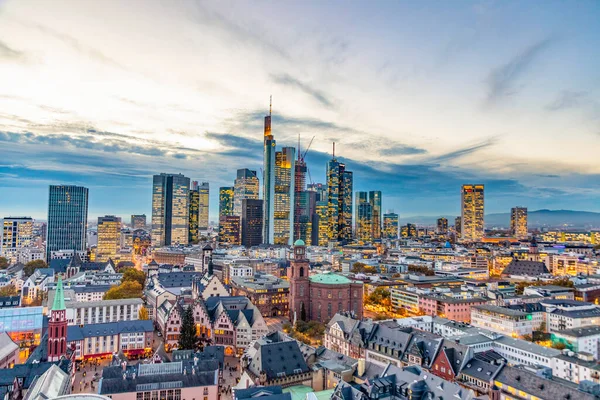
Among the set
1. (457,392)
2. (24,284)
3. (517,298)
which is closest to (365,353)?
(457,392)

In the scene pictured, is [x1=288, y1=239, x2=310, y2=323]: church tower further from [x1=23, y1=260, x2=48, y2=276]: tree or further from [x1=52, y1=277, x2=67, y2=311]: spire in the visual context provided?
[x1=23, y1=260, x2=48, y2=276]: tree

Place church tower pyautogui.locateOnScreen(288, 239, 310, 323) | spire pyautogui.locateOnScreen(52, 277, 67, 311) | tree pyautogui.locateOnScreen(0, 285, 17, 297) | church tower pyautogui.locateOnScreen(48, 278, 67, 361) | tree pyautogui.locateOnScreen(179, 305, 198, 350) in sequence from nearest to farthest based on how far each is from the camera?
church tower pyautogui.locateOnScreen(48, 278, 67, 361) < spire pyautogui.locateOnScreen(52, 277, 67, 311) < tree pyautogui.locateOnScreen(179, 305, 198, 350) < church tower pyautogui.locateOnScreen(288, 239, 310, 323) < tree pyautogui.locateOnScreen(0, 285, 17, 297)

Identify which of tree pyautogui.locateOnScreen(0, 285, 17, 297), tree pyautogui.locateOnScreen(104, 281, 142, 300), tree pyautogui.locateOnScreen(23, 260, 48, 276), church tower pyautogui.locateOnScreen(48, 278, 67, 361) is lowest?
tree pyautogui.locateOnScreen(0, 285, 17, 297)

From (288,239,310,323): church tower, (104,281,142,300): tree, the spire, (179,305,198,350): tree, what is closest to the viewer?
the spire

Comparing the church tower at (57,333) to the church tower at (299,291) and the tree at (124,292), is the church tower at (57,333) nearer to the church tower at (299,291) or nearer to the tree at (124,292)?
the tree at (124,292)

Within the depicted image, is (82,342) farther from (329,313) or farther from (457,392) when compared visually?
(457,392)

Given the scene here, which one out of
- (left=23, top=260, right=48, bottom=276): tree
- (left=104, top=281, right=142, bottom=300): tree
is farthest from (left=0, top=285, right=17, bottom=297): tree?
(left=104, top=281, right=142, bottom=300): tree

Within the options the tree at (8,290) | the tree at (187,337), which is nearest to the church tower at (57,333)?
the tree at (187,337)

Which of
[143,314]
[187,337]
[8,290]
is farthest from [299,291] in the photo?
[8,290]

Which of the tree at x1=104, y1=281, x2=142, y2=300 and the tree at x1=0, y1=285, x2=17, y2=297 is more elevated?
the tree at x1=104, y1=281, x2=142, y2=300

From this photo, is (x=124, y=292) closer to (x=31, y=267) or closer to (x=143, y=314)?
(x=143, y=314)
